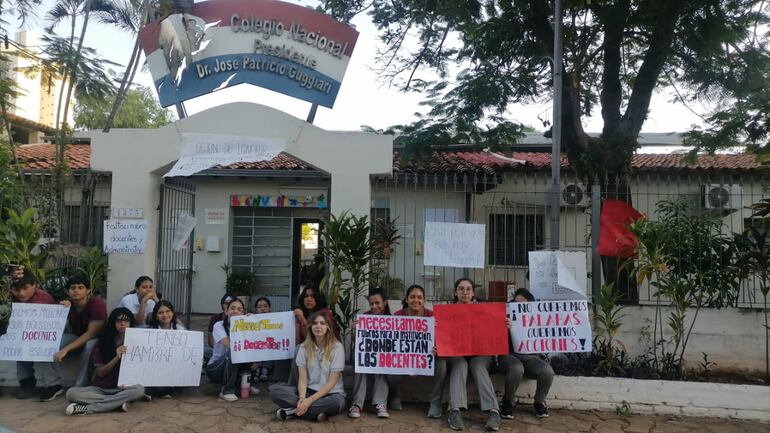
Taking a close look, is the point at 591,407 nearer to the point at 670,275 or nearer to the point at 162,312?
the point at 670,275

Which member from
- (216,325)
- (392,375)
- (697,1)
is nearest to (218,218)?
(216,325)

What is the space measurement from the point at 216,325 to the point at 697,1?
281 inches

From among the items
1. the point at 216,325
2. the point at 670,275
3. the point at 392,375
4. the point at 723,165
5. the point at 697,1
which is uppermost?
the point at 697,1

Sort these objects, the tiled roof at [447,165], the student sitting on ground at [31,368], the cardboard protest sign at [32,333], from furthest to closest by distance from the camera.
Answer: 1. the tiled roof at [447,165]
2. the student sitting on ground at [31,368]
3. the cardboard protest sign at [32,333]

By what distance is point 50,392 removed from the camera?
5.31 meters

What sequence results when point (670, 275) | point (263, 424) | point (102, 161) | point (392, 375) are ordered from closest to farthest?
point (263, 424) < point (392, 375) < point (670, 275) < point (102, 161)

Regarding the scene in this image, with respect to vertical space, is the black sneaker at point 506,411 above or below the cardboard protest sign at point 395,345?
below

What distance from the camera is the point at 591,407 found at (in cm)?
518

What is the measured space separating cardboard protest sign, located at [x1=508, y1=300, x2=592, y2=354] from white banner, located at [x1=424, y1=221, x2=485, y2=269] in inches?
33.0

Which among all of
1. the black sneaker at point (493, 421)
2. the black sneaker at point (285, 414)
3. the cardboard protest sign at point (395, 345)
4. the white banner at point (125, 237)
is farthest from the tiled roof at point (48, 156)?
the black sneaker at point (493, 421)

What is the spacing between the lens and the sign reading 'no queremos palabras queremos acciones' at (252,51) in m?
6.18

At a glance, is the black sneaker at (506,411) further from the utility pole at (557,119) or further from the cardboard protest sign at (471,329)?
the utility pole at (557,119)

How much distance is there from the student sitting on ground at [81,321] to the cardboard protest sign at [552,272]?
14.9ft

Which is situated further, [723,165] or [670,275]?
[723,165]
